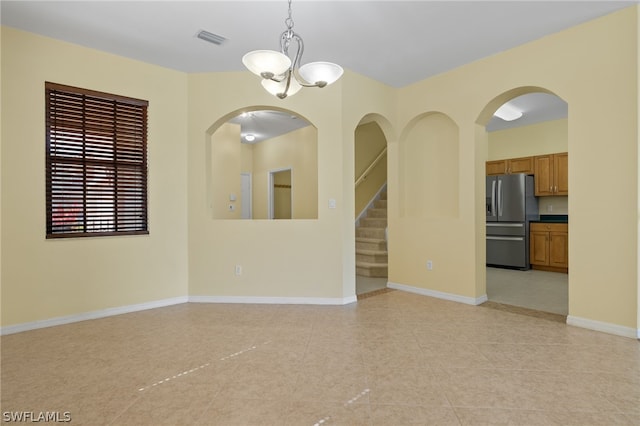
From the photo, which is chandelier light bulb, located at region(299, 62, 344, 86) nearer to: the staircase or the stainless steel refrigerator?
the staircase

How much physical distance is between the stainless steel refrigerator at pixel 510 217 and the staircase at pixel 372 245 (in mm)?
2066

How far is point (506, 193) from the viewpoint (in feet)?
21.2

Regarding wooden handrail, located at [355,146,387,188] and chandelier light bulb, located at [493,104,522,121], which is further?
wooden handrail, located at [355,146,387,188]

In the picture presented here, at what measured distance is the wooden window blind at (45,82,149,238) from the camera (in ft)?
11.5

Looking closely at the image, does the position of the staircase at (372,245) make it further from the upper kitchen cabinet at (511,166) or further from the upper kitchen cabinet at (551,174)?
the upper kitchen cabinet at (551,174)

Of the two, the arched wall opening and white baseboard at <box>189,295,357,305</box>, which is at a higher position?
the arched wall opening

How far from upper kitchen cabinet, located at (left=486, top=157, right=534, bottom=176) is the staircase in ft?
7.57

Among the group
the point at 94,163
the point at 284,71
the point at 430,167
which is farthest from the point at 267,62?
the point at 430,167

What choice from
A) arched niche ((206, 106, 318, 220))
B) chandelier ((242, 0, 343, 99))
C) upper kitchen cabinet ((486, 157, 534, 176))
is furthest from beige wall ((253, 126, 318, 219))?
chandelier ((242, 0, 343, 99))

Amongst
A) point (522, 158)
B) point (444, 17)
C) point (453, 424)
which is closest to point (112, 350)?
point (453, 424)

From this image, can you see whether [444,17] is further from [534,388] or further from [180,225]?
[180,225]

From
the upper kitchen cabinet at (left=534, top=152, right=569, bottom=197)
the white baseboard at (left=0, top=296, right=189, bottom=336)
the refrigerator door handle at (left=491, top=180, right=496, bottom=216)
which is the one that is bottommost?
the white baseboard at (left=0, top=296, right=189, bottom=336)

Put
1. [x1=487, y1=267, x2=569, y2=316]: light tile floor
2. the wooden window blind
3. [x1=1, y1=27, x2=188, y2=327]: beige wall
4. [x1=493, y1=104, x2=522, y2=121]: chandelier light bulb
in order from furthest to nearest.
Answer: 1. [x1=493, y1=104, x2=522, y2=121]: chandelier light bulb
2. [x1=487, y1=267, x2=569, y2=316]: light tile floor
3. the wooden window blind
4. [x1=1, y1=27, x2=188, y2=327]: beige wall

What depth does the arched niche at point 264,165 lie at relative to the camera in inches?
260
